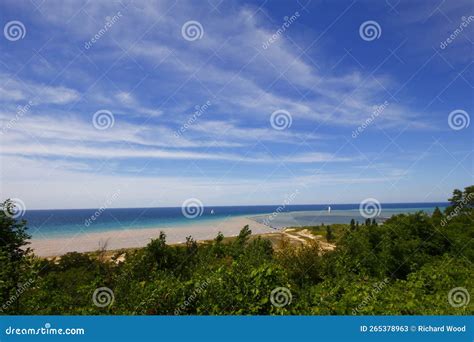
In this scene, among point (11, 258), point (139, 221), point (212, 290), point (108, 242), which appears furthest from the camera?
point (139, 221)

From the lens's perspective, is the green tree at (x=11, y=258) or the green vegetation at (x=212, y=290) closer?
the green vegetation at (x=212, y=290)

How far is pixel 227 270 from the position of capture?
5.52 meters

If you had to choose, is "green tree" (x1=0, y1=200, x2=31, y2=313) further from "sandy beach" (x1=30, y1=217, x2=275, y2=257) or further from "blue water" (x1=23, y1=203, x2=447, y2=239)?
"sandy beach" (x1=30, y1=217, x2=275, y2=257)

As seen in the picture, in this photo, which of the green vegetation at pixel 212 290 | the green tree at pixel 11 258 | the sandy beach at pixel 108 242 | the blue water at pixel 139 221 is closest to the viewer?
the green vegetation at pixel 212 290

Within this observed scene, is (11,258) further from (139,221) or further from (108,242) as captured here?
(139,221)

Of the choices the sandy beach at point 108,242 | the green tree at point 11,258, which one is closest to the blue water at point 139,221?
the sandy beach at point 108,242

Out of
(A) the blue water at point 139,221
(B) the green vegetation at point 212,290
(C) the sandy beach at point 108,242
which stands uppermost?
(A) the blue water at point 139,221

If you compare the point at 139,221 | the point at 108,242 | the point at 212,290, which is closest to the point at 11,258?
the point at 212,290

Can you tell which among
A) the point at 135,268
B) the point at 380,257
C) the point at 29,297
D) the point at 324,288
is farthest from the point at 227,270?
the point at 380,257

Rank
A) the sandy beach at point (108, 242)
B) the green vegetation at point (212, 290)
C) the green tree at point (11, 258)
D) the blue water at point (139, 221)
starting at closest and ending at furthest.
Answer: the green vegetation at point (212, 290) → the green tree at point (11, 258) → the sandy beach at point (108, 242) → the blue water at point (139, 221)

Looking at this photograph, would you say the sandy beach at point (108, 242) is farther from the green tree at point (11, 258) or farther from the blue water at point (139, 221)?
the green tree at point (11, 258)
